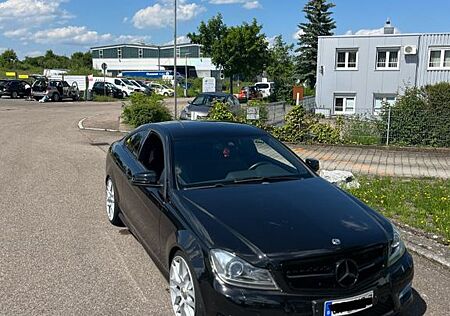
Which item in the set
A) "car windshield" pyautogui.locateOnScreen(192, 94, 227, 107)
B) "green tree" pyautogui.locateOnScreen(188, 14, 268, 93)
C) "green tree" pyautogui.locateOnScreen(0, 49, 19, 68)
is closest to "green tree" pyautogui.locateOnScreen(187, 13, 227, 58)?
"green tree" pyautogui.locateOnScreen(188, 14, 268, 93)

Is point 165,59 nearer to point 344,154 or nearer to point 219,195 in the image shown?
point 344,154

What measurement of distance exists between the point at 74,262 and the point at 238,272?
2399mm

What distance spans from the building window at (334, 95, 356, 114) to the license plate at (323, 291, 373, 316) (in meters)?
25.4

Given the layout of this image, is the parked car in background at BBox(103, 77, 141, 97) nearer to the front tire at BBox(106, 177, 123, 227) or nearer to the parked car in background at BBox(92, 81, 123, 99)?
the parked car in background at BBox(92, 81, 123, 99)

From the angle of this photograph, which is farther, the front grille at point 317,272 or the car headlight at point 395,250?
the car headlight at point 395,250

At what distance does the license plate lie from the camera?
2729mm

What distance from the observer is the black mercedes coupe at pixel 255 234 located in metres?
2.76

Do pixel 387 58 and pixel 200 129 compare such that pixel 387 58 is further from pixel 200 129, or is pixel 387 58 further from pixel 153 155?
pixel 153 155

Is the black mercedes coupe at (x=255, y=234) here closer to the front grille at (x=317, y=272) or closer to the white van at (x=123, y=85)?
the front grille at (x=317, y=272)

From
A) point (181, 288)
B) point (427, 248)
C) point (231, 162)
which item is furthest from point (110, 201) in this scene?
point (427, 248)

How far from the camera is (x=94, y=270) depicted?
434 centimetres

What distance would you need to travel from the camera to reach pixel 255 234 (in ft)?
9.85

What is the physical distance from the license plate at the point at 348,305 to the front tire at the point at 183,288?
2.78 feet

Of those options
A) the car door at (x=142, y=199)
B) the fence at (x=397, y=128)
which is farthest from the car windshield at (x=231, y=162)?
the fence at (x=397, y=128)
